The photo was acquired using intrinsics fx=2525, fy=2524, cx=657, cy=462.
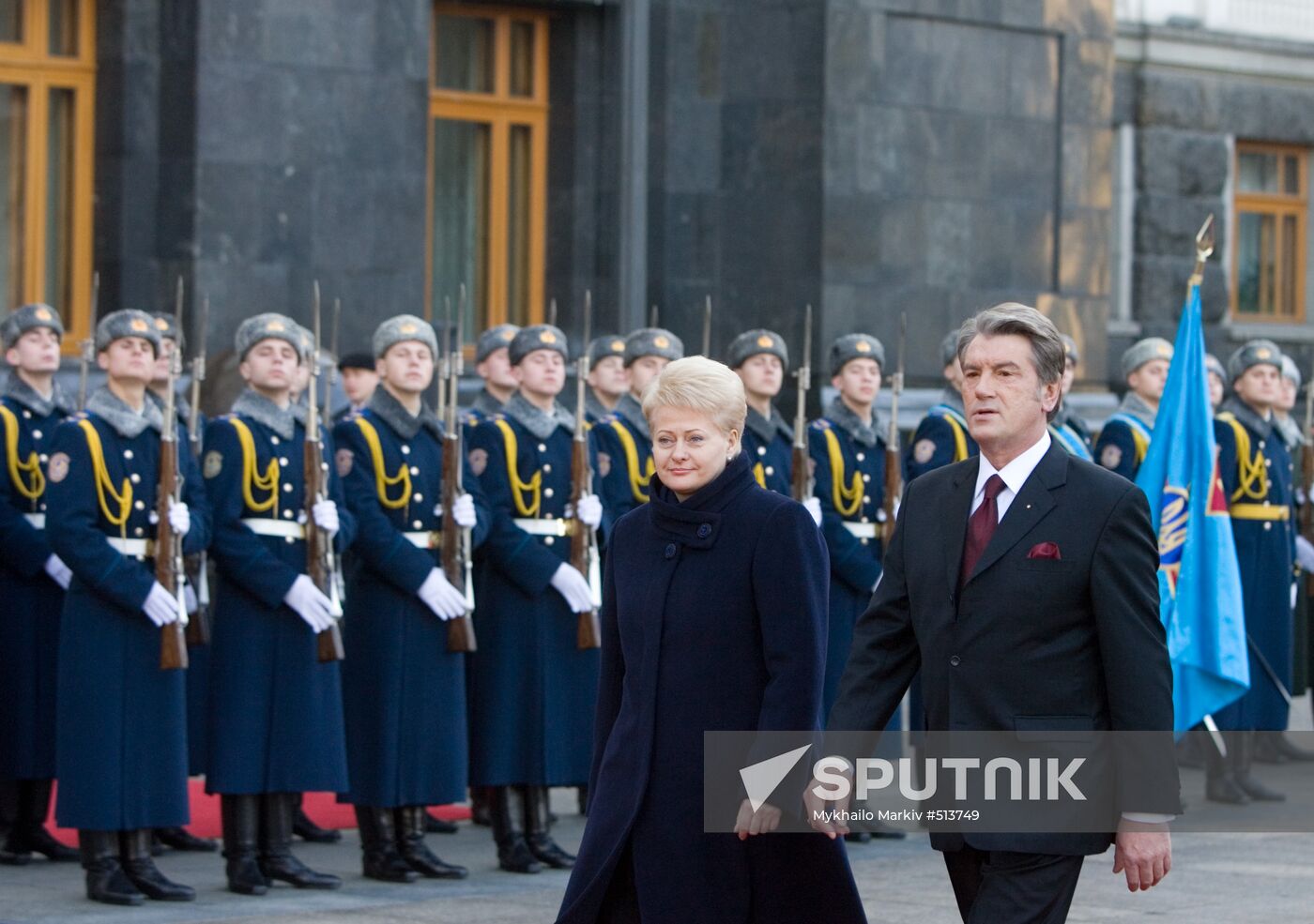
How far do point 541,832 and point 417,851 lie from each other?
481 millimetres

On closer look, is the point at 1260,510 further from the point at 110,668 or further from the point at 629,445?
the point at 110,668

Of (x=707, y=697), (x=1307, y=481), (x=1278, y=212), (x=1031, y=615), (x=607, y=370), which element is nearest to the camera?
(x=1031, y=615)

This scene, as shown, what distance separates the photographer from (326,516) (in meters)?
8.07

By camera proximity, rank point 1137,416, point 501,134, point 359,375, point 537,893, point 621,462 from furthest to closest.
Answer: point 501,134, point 359,375, point 1137,416, point 621,462, point 537,893

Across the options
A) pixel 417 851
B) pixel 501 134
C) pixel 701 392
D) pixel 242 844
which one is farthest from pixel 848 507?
pixel 501 134

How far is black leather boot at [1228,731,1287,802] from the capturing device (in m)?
10.5

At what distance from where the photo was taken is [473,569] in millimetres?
8930

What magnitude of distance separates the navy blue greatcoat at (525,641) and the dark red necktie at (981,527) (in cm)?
403

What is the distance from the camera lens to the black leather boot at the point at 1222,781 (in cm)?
1034

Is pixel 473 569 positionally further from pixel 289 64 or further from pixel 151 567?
pixel 289 64

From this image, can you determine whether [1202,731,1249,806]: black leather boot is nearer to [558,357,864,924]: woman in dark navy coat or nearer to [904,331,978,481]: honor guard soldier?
[904,331,978,481]: honor guard soldier

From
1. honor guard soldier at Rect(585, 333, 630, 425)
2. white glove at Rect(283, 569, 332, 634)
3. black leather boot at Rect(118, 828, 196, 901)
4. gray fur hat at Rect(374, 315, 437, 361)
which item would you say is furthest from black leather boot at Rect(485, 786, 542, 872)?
honor guard soldier at Rect(585, 333, 630, 425)

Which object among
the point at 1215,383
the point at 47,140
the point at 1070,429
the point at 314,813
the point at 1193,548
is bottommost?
the point at 314,813

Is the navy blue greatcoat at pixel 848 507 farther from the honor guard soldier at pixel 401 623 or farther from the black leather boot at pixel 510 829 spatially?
the honor guard soldier at pixel 401 623
